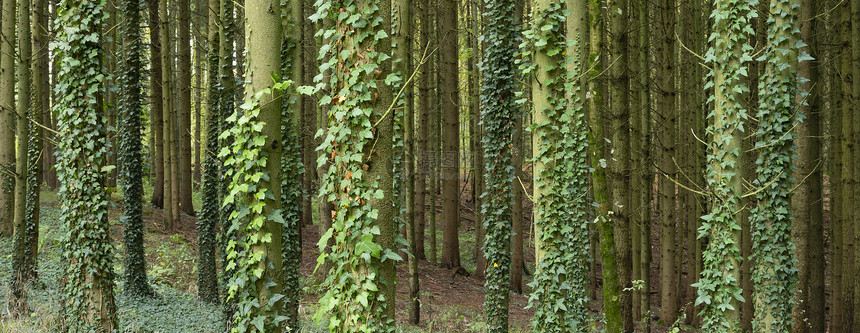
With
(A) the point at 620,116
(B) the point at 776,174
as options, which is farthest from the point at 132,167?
(B) the point at 776,174

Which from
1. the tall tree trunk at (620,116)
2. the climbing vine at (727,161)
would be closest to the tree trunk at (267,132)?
the climbing vine at (727,161)

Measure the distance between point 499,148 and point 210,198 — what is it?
586cm

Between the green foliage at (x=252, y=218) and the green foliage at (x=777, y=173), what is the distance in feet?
21.6

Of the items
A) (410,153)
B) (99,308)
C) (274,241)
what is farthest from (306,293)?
(274,241)

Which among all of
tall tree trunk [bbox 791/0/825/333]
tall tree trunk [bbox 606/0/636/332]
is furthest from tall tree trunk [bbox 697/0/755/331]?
tall tree trunk [bbox 791/0/825/333]

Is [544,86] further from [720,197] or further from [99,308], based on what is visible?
[99,308]

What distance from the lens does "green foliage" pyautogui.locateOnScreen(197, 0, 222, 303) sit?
392 inches

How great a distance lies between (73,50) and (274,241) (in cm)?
360

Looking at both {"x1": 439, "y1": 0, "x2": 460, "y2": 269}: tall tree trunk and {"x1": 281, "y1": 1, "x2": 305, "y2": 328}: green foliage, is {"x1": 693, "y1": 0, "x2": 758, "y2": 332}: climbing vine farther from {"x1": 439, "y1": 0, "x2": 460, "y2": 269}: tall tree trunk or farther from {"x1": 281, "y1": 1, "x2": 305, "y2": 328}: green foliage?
{"x1": 439, "y1": 0, "x2": 460, "y2": 269}: tall tree trunk

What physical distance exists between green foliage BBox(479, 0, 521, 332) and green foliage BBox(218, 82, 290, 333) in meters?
4.88

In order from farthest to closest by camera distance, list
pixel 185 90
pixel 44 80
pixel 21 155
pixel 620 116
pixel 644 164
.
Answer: pixel 44 80, pixel 185 90, pixel 644 164, pixel 620 116, pixel 21 155

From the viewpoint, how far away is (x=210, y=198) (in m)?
10.4

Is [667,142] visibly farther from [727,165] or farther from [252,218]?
[252,218]

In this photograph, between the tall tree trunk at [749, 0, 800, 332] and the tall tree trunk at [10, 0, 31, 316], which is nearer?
the tall tree trunk at [749, 0, 800, 332]
